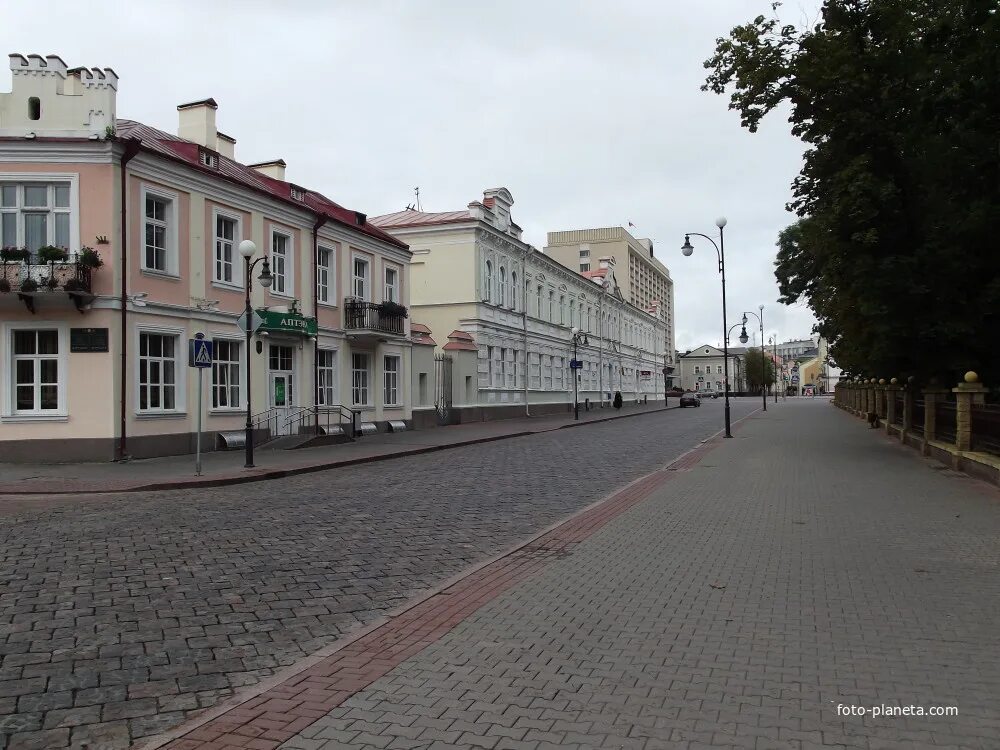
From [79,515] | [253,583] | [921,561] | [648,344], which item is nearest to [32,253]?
[79,515]

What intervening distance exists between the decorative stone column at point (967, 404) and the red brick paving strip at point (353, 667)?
1186 cm

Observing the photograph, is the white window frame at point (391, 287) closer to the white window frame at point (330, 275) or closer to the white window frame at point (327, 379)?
the white window frame at point (330, 275)

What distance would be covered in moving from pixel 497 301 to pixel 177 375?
23924mm

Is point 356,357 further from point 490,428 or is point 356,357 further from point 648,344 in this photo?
point 648,344

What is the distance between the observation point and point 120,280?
62.5ft

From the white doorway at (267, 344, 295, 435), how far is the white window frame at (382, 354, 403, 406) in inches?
226

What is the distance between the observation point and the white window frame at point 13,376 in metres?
18.6

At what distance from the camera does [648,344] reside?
8681cm

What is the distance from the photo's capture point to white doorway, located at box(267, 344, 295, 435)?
24375 millimetres

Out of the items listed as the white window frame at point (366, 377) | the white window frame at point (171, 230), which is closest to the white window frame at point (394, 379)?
the white window frame at point (366, 377)

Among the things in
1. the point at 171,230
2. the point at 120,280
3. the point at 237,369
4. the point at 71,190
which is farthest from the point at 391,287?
the point at 71,190

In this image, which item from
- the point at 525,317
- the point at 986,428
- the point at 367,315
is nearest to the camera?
the point at 986,428

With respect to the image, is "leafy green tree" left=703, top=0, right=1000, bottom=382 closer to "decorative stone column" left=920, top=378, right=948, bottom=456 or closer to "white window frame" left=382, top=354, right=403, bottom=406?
"decorative stone column" left=920, top=378, right=948, bottom=456
